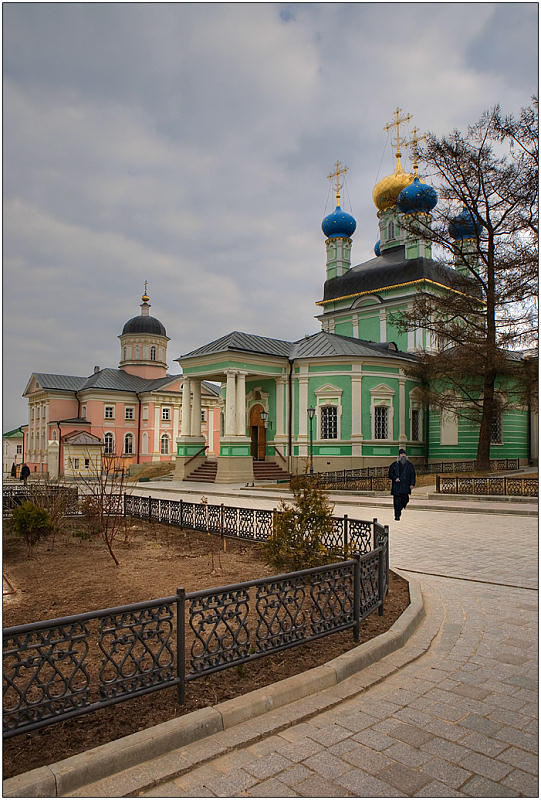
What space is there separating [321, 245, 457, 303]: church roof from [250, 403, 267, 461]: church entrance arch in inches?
444

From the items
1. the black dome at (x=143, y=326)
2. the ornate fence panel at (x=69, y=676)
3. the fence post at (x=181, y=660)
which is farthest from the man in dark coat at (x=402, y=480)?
the black dome at (x=143, y=326)

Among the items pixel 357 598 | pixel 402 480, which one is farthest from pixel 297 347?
pixel 357 598

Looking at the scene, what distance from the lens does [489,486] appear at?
16.2 metres

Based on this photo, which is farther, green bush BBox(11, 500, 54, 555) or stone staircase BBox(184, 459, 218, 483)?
stone staircase BBox(184, 459, 218, 483)

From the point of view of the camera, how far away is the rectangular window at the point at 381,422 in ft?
88.2

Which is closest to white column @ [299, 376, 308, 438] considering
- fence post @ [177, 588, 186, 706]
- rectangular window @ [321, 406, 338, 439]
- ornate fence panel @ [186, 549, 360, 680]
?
rectangular window @ [321, 406, 338, 439]

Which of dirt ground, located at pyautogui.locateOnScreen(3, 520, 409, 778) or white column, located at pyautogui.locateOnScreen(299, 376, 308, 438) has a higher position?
white column, located at pyautogui.locateOnScreen(299, 376, 308, 438)

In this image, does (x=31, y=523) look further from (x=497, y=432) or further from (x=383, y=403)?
(x=497, y=432)

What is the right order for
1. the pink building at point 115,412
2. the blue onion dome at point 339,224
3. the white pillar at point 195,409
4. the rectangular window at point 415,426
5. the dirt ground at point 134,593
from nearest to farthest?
the dirt ground at point 134,593
the rectangular window at point 415,426
the white pillar at point 195,409
the blue onion dome at point 339,224
the pink building at point 115,412

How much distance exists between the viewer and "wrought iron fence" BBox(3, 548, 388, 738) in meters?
3.05

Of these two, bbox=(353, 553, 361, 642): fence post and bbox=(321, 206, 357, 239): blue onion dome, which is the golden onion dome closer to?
bbox=(321, 206, 357, 239): blue onion dome

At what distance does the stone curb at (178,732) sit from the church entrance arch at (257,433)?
78.9ft

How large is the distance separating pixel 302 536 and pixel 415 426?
23214mm

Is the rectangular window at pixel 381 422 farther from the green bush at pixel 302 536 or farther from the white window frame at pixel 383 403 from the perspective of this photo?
the green bush at pixel 302 536
